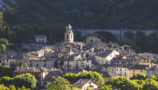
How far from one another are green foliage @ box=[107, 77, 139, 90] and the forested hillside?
51868mm

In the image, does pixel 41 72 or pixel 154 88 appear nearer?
pixel 154 88

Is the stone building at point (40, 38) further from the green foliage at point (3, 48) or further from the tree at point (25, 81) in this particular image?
the tree at point (25, 81)

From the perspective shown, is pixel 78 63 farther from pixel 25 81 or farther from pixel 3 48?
pixel 3 48

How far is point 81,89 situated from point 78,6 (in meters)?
107

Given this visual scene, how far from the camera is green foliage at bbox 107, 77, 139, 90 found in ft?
185

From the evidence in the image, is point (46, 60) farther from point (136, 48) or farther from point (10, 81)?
point (136, 48)

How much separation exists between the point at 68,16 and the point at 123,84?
94207mm

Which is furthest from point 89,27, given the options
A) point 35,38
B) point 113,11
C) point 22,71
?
point 22,71

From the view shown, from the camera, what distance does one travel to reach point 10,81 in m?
62.1

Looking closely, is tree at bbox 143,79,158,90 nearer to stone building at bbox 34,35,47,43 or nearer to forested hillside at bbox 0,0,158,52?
forested hillside at bbox 0,0,158,52

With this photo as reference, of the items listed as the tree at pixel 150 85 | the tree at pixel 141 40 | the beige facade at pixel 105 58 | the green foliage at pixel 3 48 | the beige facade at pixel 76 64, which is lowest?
the tree at pixel 150 85

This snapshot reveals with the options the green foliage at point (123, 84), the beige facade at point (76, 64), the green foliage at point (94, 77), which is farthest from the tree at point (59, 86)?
the beige facade at point (76, 64)

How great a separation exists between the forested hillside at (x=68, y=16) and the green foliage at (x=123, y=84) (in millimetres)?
51868

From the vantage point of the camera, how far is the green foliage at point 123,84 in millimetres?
56281
